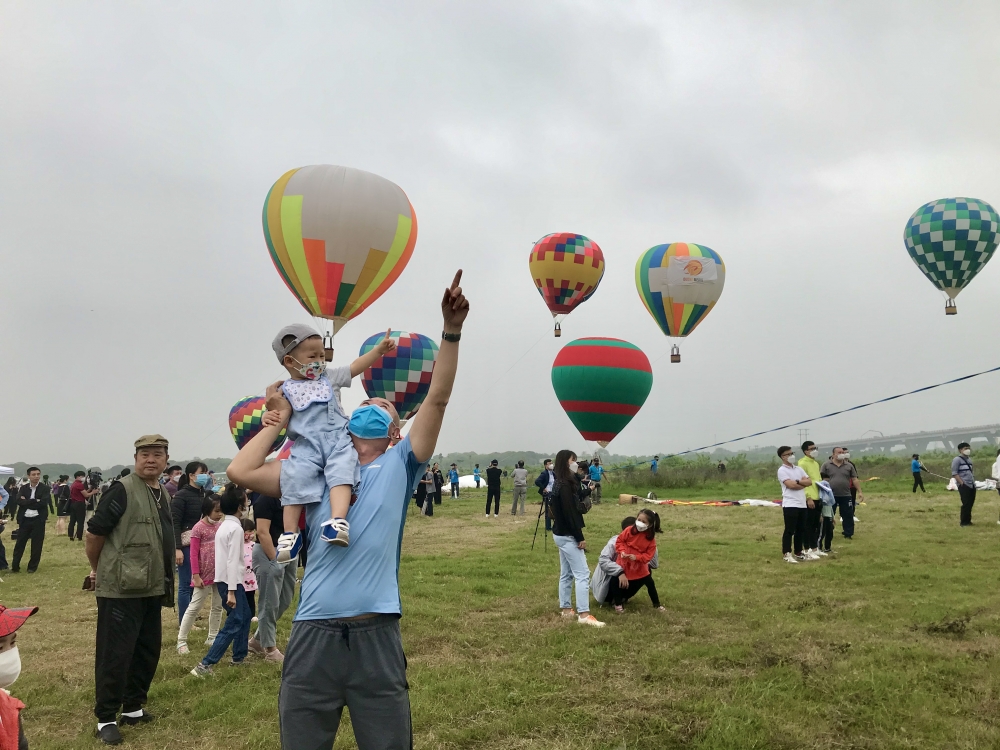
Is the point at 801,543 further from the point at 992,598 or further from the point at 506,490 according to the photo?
the point at 506,490

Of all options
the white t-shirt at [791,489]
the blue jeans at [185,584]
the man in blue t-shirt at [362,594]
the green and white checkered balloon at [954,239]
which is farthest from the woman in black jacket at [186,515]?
the green and white checkered balloon at [954,239]

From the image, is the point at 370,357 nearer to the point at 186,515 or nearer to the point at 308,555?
the point at 308,555

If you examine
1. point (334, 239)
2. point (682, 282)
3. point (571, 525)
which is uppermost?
point (682, 282)

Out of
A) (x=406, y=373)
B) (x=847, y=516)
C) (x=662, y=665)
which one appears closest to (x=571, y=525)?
(x=662, y=665)

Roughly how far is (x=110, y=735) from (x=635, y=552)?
5.49 m

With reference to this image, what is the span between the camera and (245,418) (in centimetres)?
2217

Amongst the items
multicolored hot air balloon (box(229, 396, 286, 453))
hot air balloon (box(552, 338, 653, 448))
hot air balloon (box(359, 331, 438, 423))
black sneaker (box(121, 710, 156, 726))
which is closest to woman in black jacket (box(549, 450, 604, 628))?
black sneaker (box(121, 710, 156, 726))

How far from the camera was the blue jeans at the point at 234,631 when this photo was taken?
6.00m

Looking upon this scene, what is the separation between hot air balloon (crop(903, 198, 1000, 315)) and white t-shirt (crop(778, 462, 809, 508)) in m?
11.3

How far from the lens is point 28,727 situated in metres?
4.97

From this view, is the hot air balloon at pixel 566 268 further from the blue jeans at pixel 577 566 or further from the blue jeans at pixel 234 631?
the blue jeans at pixel 234 631

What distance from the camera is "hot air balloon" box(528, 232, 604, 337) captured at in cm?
2116

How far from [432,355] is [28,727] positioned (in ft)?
43.0

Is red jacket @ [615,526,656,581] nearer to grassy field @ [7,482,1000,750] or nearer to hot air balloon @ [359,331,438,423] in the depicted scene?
grassy field @ [7,482,1000,750]
